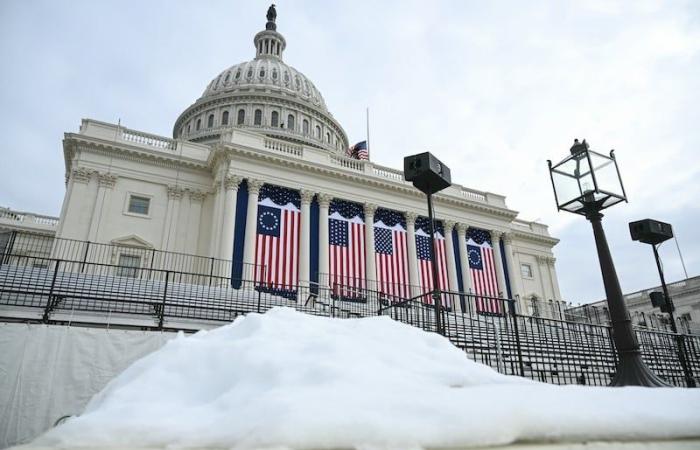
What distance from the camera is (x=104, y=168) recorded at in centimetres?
2577

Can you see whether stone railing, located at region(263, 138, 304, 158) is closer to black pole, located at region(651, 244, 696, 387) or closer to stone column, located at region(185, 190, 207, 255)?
stone column, located at region(185, 190, 207, 255)

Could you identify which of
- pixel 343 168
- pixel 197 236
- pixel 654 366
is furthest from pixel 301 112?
pixel 654 366

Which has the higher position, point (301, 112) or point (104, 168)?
point (301, 112)

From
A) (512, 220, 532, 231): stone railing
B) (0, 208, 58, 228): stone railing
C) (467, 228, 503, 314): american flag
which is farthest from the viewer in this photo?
(512, 220, 532, 231): stone railing

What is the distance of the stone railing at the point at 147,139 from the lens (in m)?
27.7

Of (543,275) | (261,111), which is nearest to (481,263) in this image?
(543,275)

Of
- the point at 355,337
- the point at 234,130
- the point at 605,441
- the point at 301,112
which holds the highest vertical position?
the point at 301,112

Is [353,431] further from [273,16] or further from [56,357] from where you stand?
[273,16]

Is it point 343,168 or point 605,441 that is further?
point 343,168

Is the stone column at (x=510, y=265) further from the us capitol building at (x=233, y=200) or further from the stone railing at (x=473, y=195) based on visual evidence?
the stone railing at (x=473, y=195)

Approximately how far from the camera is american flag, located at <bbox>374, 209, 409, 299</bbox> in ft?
90.6

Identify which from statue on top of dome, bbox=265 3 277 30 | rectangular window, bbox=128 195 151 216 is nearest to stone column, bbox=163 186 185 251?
rectangular window, bbox=128 195 151 216

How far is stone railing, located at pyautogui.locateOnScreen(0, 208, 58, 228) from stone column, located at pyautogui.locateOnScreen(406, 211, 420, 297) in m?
35.4

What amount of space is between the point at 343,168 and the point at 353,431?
28.3 meters
